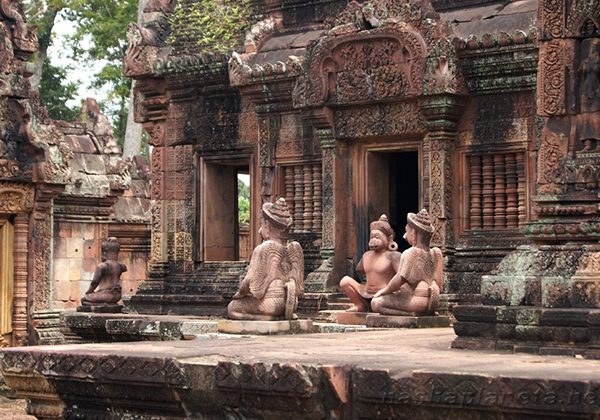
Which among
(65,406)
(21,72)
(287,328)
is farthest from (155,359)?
(21,72)

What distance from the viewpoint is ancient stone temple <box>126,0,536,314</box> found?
615 inches

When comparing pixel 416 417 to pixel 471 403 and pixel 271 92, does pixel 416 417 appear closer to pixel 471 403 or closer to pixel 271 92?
pixel 471 403

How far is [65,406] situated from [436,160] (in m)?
6.84

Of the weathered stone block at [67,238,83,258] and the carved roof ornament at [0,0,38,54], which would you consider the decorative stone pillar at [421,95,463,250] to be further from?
the weathered stone block at [67,238,83,258]

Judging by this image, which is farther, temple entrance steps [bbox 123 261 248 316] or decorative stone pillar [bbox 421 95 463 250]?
temple entrance steps [bbox 123 261 248 316]

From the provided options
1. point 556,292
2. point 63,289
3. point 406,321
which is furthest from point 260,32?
point 556,292

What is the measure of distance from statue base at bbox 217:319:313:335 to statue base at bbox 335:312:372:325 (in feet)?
4.92

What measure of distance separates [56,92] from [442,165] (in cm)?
2412

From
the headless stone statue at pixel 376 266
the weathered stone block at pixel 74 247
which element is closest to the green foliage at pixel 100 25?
the weathered stone block at pixel 74 247

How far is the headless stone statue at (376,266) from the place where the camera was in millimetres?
15000

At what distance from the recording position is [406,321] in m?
14.1

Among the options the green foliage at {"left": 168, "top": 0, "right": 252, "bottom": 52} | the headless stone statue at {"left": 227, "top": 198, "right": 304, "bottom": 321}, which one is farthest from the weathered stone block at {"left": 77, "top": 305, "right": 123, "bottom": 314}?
the headless stone statue at {"left": 227, "top": 198, "right": 304, "bottom": 321}

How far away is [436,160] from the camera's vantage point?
16.0 metres

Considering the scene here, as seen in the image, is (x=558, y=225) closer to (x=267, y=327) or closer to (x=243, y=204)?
(x=267, y=327)
